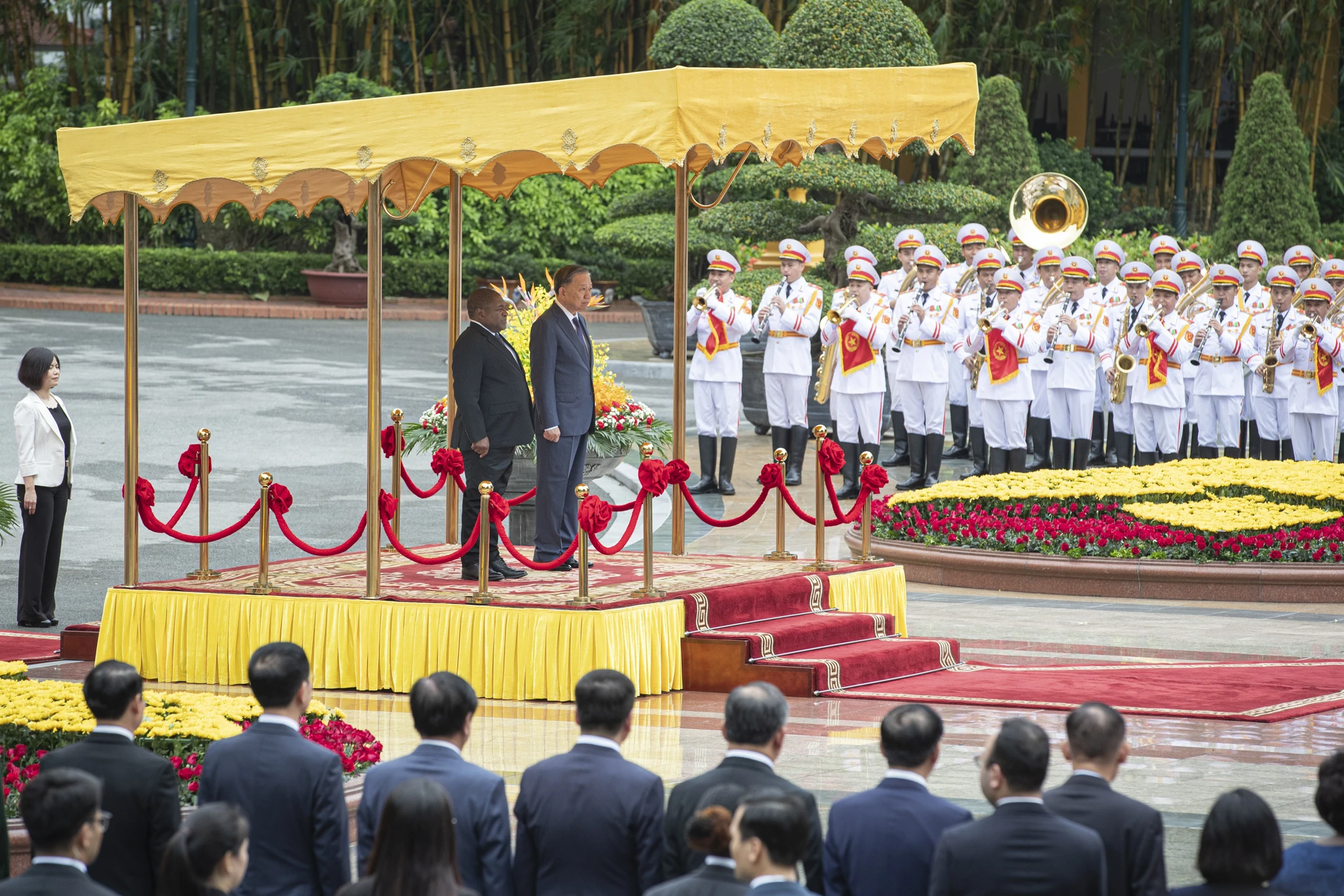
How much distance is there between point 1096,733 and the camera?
15.3 ft

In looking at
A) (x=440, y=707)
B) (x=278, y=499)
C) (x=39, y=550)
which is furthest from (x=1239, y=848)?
(x=39, y=550)

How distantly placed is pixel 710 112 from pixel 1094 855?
5641mm

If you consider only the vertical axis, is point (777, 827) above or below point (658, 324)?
below

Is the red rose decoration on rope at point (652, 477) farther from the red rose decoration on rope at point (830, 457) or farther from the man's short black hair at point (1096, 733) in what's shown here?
the man's short black hair at point (1096, 733)

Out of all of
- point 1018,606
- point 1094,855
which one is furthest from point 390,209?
point 1094,855

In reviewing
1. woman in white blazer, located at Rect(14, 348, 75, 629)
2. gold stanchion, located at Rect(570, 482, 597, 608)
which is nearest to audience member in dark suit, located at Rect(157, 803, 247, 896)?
gold stanchion, located at Rect(570, 482, 597, 608)

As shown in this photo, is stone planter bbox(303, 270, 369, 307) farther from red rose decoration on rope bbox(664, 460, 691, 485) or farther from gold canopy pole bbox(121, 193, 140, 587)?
red rose decoration on rope bbox(664, 460, 691, 485)

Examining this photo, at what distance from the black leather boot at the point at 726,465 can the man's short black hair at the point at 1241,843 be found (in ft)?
40.1

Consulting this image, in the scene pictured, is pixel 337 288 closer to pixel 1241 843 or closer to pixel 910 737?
pixel 910 737

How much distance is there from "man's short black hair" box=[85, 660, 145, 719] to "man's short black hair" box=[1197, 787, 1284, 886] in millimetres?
2781

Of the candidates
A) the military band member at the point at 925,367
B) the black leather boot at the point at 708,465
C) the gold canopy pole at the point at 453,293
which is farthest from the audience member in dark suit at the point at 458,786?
the military band member at the point at 925,367

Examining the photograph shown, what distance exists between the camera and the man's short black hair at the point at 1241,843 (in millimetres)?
4156

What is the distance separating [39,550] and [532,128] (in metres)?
4.25

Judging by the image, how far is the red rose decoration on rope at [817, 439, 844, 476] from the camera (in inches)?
412
